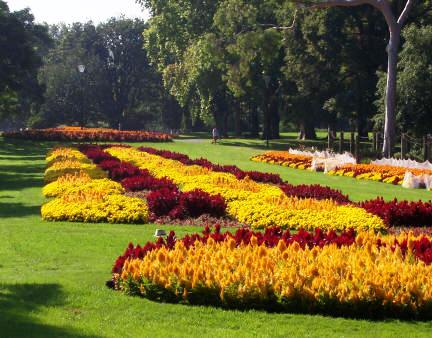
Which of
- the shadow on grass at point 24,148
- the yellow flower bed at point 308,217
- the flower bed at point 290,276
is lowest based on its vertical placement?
the shadow on grass at point 24,148

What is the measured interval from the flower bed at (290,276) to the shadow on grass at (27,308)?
742mm

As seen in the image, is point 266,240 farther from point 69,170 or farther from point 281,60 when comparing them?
point 281,60

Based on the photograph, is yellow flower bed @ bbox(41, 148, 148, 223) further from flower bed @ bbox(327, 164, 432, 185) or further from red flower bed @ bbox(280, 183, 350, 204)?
flower bed @ bbox(327, 164, 432, 185)

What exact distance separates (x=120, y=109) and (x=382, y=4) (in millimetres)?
58245

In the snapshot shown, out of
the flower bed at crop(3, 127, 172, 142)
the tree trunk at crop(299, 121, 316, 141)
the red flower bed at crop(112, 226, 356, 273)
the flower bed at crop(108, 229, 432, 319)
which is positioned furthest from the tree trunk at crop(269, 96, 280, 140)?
the flower bed at crop(108, 229, 432, 319)

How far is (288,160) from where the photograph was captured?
3016 cm

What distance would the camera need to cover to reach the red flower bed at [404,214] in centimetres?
1267

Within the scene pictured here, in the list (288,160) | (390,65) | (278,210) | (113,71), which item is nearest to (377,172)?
(288,160)

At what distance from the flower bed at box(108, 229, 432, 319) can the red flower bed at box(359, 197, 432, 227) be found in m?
4.23

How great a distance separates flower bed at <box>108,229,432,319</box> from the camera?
6.77 meters

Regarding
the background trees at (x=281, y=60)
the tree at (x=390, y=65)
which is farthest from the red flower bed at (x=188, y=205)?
the background trees at (x=281, y=60)

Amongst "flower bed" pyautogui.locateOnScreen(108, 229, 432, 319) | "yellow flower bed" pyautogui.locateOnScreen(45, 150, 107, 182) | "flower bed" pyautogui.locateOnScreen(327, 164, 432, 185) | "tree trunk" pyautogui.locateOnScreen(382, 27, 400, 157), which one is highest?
"tree trunk" pyautogui.locateOnScreen(382, 27, 400, 157)

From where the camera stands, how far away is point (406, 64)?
3309 cm

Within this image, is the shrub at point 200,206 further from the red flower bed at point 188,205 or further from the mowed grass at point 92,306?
the mowed grass at point 92,306
